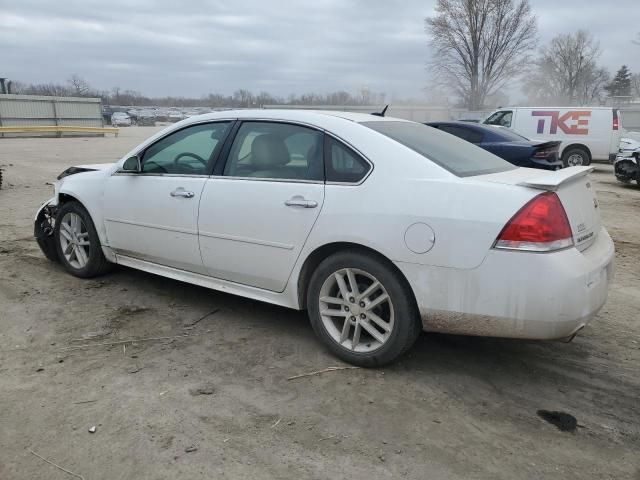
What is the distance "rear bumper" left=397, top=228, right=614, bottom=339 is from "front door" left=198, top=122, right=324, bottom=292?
782 mm

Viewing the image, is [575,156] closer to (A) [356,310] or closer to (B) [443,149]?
(B) [443,149]

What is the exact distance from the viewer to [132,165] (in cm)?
429

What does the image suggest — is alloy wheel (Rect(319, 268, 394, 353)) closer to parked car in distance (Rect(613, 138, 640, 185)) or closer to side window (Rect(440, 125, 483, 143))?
side window (Rect(440, 125, 483, 143))

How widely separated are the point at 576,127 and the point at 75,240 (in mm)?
15976

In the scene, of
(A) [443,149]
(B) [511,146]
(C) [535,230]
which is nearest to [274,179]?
(A) [443,149]

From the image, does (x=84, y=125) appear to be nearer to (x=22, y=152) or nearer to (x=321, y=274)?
(x=22, y=152)

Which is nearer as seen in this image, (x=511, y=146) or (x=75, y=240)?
(x=75, y=240)

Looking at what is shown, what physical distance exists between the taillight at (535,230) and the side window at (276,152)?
3.91ft

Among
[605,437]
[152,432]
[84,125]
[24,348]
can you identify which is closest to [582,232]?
[605,437]

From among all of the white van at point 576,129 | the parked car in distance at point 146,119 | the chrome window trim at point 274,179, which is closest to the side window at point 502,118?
the white van at point 576,129

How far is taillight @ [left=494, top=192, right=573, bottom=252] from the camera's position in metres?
2.70

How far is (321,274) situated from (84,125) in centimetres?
3927

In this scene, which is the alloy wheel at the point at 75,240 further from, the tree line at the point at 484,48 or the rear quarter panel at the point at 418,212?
the tree line at the point at 484,48

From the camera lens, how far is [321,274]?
130 inches
